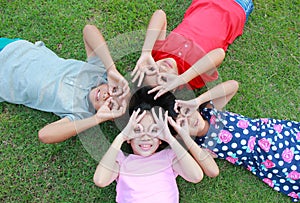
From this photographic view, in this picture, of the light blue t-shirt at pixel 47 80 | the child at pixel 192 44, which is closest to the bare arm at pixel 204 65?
the child at pixel 192 44

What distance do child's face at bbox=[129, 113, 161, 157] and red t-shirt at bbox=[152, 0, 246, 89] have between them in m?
0.41

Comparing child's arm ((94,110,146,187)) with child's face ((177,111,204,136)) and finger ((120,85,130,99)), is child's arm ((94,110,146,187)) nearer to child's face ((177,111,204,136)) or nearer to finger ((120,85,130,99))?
finger ((120,85,130,99))

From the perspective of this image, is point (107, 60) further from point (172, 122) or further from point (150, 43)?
point (172, 122)

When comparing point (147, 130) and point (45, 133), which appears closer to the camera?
point (147, 130)

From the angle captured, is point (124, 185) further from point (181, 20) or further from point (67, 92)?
point (181, 20)

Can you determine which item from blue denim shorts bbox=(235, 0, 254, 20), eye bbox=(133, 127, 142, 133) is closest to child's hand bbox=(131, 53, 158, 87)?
eye bbox=(133, 127, 142, 133)

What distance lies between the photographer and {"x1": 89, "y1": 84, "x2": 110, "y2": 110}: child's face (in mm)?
1696

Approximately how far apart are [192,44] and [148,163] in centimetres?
63

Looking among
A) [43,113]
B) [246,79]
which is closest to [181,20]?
[246,79]

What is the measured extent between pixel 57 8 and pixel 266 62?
1.26 meters

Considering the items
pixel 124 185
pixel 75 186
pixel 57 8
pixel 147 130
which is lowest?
pixel 75 186

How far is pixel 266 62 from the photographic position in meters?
2.11

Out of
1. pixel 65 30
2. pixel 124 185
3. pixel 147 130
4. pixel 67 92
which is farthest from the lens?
pixel 65 30

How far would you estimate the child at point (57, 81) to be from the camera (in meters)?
1.72
